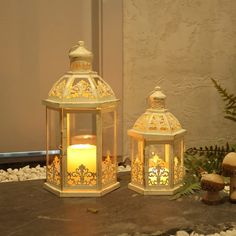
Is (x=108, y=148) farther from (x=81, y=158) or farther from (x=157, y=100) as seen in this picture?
(x=157, y=100)

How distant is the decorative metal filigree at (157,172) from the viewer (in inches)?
50.4

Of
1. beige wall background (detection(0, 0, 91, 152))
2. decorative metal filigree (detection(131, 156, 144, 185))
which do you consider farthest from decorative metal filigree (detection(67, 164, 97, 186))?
beige wall background (detection(0, 0, 91, 152))

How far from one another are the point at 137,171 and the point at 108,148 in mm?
107

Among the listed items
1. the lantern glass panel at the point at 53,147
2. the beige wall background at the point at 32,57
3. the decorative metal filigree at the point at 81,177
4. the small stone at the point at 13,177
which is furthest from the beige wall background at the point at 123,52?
the decorative metal filigree at the point at 81,177

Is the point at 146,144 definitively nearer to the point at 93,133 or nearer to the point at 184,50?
the point at 93,133

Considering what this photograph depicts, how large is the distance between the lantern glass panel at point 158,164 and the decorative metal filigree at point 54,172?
0.26 meters

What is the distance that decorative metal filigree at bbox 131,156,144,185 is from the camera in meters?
1.30

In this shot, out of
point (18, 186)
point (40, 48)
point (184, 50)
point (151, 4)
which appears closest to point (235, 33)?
point (184, 50)

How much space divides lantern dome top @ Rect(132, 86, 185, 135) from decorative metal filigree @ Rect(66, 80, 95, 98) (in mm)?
167

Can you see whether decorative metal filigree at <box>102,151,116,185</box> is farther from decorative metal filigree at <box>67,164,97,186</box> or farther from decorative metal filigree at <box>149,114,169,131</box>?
decorative metal filigree at <box>149,114,169,131</box>

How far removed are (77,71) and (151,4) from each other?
37.6 inches

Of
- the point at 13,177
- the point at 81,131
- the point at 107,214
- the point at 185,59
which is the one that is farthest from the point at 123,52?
the point at 107,214

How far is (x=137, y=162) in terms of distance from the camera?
1314 mm

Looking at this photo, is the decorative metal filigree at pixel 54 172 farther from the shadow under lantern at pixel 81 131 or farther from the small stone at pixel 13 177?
the small stone at pixel 13 177
